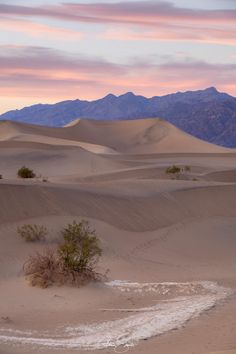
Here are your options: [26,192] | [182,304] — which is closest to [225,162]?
[26,192]

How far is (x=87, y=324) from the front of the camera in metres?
11.1

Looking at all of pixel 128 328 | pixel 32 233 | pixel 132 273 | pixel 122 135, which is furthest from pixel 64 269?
pixel 122 135

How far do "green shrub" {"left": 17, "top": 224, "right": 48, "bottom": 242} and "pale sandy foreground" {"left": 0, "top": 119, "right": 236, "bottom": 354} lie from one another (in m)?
0.23

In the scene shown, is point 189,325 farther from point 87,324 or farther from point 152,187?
point 152,187

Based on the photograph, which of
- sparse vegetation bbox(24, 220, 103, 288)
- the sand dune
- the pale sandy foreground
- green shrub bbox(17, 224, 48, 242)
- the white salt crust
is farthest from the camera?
the sand dune

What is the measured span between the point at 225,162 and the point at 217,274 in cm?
4849

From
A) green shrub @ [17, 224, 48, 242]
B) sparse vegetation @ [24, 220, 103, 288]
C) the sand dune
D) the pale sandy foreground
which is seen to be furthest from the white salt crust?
the sand dune

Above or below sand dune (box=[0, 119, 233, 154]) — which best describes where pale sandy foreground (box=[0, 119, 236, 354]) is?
below

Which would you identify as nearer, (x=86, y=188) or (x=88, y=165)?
(x=86, y=188)

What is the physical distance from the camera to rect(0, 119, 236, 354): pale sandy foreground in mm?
10258

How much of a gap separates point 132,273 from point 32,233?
3347 millimetres

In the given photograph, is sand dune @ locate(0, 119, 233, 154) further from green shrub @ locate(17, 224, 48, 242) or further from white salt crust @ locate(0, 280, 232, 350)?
white salt crust @ locate(0, 280, 232, 350)

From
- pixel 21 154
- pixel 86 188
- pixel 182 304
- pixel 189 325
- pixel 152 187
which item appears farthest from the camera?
pixel 21 154

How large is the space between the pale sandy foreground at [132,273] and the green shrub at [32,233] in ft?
0.75
